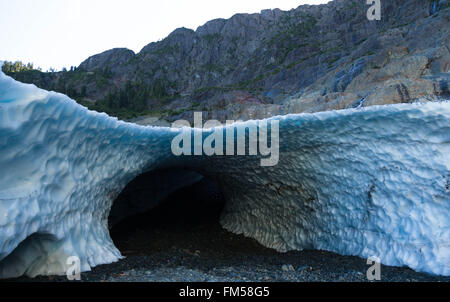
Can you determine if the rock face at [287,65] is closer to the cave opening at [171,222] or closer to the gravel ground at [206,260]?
the cave opening at [171,222]

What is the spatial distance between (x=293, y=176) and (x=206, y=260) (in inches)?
120

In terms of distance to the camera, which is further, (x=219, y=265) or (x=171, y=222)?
(x=171, y=222)

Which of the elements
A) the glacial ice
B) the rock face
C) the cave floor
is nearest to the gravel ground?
the cave floor

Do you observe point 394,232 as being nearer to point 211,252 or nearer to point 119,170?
point 211,252

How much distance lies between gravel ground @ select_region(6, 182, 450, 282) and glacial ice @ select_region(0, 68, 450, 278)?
0.46 m

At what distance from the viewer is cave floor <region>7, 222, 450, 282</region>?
471cm

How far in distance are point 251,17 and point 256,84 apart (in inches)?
1971

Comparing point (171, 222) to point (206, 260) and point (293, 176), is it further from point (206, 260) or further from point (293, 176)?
point (293, 176)

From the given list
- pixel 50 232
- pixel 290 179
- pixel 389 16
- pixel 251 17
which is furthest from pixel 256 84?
pixel 251 17

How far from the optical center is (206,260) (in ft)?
22.5

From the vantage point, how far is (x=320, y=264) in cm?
583

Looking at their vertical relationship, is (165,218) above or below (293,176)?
below

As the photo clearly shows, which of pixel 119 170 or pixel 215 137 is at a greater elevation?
pixel 215 137

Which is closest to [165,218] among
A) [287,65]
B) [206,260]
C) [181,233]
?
[181,233]
